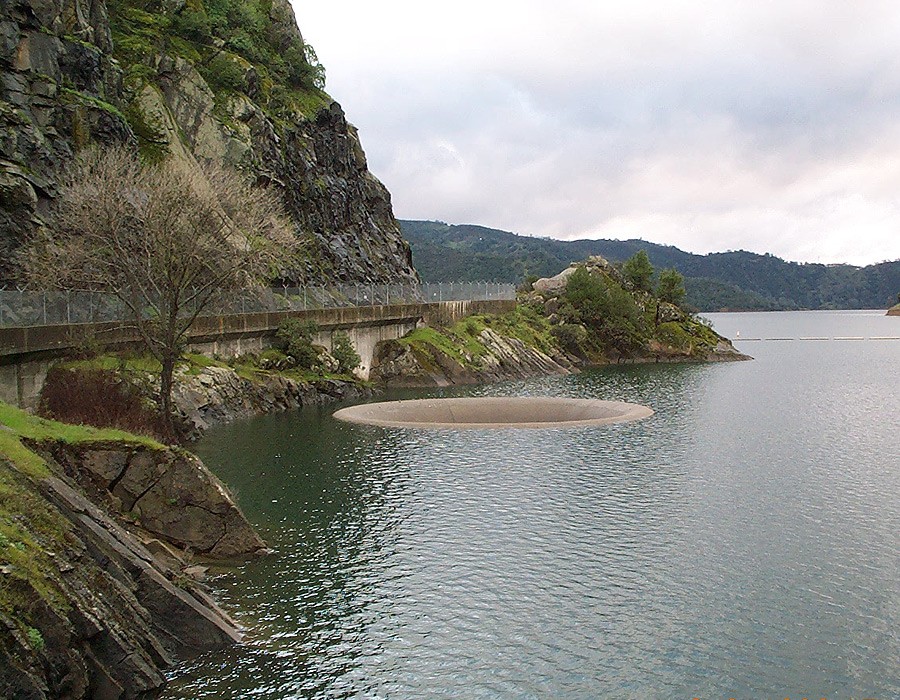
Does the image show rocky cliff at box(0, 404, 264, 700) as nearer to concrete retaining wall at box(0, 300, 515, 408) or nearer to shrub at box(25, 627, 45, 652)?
shrub at box(25, 627, 45, 652)

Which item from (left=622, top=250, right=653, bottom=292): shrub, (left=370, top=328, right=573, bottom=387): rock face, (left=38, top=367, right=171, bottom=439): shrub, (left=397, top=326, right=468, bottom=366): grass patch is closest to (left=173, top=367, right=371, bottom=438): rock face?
(left=38, top=367, right=171, bottom=439): shrub

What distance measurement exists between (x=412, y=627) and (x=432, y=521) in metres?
11.2

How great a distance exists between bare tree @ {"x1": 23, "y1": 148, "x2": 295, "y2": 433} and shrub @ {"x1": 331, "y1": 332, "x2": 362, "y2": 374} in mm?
29677

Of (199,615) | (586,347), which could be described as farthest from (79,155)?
(586,347)

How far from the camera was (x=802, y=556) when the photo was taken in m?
31.2

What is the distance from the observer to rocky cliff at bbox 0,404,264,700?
17469mm

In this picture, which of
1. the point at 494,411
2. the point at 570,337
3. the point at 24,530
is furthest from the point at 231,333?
the point at 570,337

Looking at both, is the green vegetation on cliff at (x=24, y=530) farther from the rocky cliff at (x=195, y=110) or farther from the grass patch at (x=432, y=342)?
the grass patch at (x=432, y=342)

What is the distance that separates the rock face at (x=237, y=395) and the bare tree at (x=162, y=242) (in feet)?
20.3

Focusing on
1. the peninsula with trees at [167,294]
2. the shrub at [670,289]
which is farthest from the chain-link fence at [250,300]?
the shrub at [670,289]

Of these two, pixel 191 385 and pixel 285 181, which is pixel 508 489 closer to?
pixel 191 385

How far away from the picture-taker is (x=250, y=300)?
249 ft

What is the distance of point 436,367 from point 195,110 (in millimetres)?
40646

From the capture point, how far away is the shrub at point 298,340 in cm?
7738
